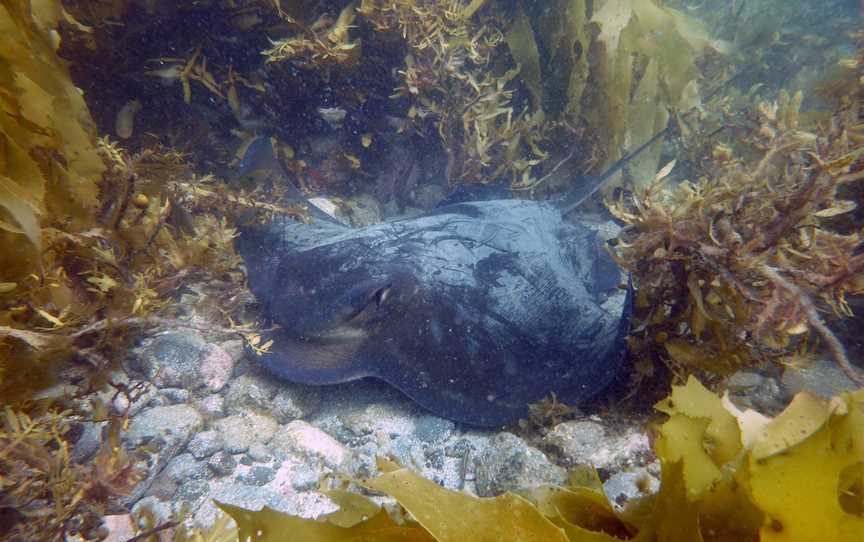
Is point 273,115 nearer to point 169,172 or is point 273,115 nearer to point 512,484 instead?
point 169,172

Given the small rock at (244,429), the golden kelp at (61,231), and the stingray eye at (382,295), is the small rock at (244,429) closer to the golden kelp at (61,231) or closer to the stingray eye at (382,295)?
the golden kelp at (61,231)

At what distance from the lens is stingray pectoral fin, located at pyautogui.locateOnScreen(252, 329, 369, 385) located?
3166mm

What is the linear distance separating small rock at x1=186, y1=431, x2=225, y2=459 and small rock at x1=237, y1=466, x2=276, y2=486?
284 millimetres

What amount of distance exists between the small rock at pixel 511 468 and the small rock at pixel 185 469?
6.11 feet

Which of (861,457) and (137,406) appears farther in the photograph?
(137,406)

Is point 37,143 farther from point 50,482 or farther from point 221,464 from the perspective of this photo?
point 221,464

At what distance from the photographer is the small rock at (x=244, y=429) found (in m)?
3.08

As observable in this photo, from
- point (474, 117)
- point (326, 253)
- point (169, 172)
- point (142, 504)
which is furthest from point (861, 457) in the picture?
point (474, 117)

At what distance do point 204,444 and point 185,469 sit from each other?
0.19m

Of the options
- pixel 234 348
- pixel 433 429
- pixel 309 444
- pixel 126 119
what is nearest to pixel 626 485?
pixel 433 429

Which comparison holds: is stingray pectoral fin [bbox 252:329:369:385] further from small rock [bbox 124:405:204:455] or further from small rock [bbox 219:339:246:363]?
small rock [bbox 124:405:204:455]

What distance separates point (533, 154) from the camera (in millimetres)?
6414

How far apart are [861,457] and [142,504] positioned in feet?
11.9

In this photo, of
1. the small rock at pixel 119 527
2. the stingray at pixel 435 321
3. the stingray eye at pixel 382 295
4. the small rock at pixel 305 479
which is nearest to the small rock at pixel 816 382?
the stingray at pixel 435 321
